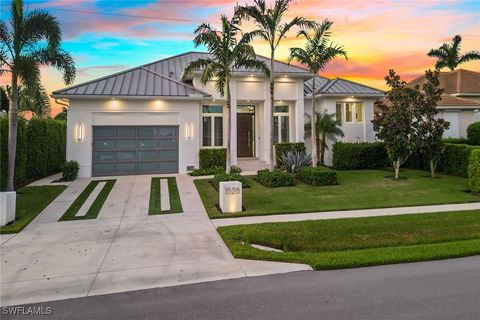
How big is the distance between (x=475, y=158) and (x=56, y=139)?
18921 millimetres

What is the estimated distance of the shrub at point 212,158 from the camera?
15.6m

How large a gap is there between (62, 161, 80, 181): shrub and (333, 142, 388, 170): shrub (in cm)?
1268

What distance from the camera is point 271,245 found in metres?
6.25

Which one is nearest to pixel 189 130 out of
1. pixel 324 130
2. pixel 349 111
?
pixel 324 130

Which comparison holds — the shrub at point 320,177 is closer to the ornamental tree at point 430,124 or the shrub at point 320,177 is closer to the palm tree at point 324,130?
the ornamental tree at point 430,124

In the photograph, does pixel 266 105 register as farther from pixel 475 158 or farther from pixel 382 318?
pixel 382 318

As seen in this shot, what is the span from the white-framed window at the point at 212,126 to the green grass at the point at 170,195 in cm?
344

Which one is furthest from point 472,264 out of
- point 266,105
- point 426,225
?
point 266,105


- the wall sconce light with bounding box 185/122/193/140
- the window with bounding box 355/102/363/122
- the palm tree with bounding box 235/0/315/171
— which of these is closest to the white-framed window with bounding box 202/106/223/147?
the wall sconce light with bounding box 185/122/193/140

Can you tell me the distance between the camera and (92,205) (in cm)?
998

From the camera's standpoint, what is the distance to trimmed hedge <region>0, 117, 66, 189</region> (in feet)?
36.5

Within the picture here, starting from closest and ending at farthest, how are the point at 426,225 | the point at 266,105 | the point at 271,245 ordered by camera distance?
the point at 271,245 → the point at 426,225 → the point at 266,105

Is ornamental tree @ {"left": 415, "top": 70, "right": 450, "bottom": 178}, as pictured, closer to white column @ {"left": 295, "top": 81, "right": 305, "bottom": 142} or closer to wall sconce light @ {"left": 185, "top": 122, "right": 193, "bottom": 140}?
white column @ {"left": 295, "top": 81, "right": 305, "bottom": 142}

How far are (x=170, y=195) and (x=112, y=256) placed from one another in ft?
17.9
